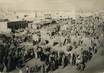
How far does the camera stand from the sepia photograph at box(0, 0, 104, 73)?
2.29m

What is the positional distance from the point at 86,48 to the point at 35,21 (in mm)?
805

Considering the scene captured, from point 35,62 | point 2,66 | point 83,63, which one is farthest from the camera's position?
point 83,63

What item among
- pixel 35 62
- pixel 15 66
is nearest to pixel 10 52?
pixel 15 66

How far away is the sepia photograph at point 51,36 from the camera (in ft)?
7.52

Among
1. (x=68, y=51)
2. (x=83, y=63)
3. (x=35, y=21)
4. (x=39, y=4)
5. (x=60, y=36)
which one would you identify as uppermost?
(x=39, y=4)

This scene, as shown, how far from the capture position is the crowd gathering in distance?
228 centimetres

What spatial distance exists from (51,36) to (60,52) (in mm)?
210

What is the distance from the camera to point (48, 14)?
2.56 meters

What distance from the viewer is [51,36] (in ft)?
8.44

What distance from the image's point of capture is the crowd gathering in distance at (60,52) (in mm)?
2277

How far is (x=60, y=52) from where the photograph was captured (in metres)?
2.64

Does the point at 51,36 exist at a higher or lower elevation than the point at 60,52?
higher

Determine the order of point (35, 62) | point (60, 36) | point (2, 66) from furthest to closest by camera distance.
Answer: point (60, 36) < point (35, 62) < point (2, 66)

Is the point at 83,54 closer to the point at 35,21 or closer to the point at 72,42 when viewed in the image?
the point at 72,42
